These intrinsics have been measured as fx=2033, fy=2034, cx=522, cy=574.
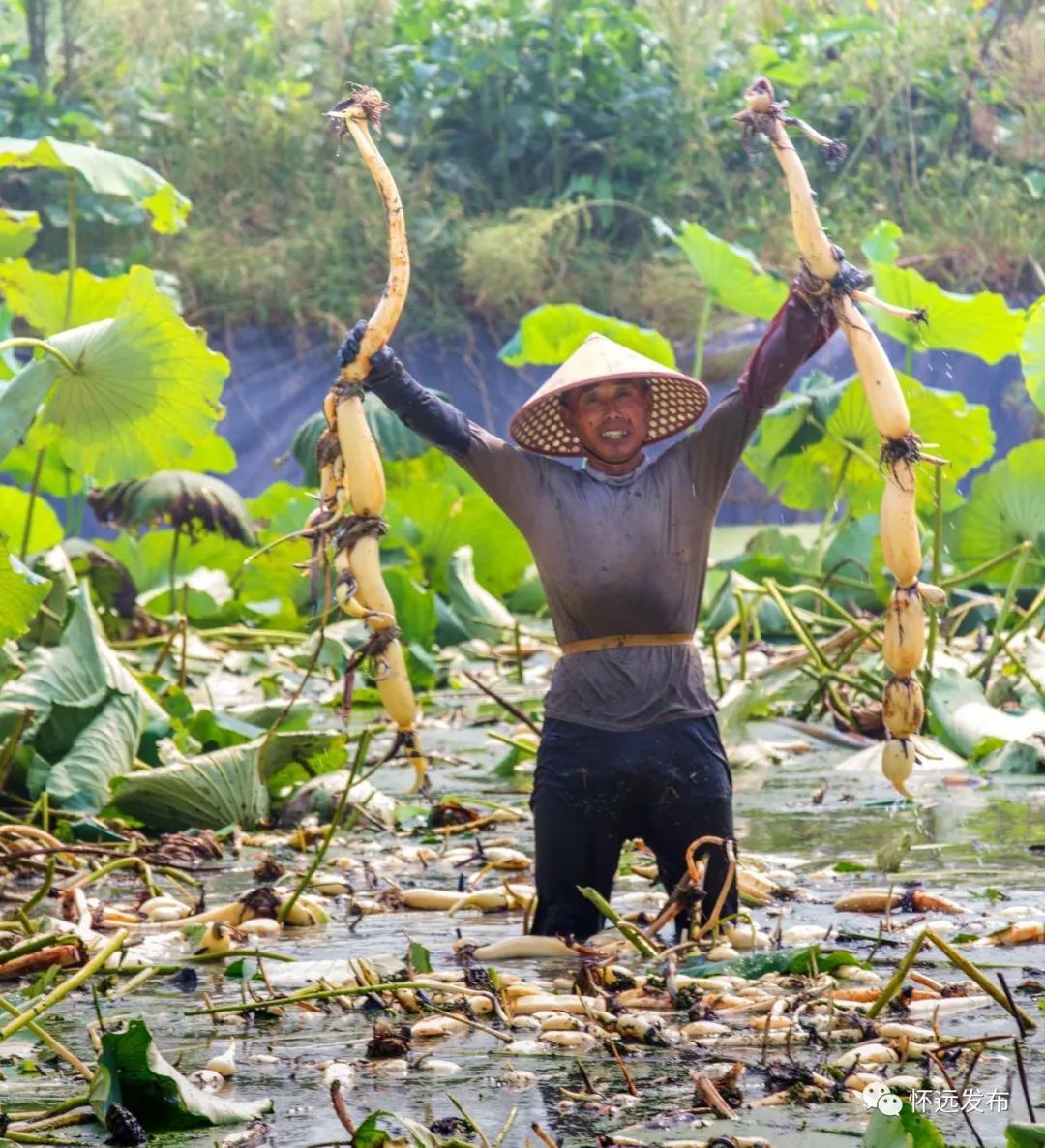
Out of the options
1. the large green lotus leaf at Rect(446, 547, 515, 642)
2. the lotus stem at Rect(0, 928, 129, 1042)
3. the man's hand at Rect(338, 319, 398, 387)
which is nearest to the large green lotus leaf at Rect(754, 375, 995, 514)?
the large green lotus leaf at Rect(446, 547, 515, 642)

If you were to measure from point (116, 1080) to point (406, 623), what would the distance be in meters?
5.54

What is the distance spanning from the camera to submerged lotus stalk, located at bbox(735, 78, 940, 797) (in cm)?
342

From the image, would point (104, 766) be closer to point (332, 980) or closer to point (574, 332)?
point (332, 980)

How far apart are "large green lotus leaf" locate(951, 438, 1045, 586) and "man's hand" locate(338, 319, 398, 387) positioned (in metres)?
4.00

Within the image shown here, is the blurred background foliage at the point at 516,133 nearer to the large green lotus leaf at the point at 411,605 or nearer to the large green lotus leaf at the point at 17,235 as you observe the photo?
the large green lotus leaf at the point at 411,605

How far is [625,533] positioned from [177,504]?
16.6ft

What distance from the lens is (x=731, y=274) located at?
870cm

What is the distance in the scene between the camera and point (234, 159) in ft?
Answer: 59.1

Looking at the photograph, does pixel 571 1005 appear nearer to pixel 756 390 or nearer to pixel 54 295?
pixel 756 390

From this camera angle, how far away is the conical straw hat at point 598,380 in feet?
12.3

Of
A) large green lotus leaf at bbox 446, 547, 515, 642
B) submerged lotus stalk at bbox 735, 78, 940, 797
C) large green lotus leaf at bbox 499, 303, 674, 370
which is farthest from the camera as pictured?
large green lotus leaf at bbox 499, 303, 674, 370

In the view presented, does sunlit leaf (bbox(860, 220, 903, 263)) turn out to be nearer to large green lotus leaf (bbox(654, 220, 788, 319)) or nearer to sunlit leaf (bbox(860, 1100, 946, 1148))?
large green lotus leaf (bbox(654, 220, 788, 319))

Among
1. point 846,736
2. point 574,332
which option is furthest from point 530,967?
point 574,332

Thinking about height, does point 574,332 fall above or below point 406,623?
above
